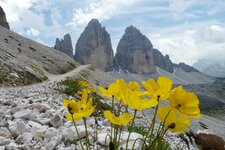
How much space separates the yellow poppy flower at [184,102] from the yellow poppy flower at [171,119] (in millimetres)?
75

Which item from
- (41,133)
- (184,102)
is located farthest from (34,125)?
(184,102)

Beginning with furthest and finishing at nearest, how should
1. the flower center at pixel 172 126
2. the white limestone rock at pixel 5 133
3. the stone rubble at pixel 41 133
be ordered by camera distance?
the white limestone rock at pixel 5 133
the stone rubble at pixel 41 133
the flower center at pixel 172 126

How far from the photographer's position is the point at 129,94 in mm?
3107

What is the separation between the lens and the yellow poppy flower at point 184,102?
3094mm

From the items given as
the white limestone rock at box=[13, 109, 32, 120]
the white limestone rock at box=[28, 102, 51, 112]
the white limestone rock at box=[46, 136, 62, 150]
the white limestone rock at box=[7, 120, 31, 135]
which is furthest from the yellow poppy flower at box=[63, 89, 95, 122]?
the white limestone rock at box=[28, 102, 51, 112]

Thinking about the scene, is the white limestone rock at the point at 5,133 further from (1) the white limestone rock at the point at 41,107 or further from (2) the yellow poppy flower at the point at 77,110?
Answer: (2) the yellow poppy flower at the point at 77,110

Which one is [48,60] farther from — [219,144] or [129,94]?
[129,94]

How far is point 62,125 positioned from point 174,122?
7039 millimetres

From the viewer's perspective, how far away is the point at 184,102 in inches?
123

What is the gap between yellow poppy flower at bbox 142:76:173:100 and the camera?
322 centimetres

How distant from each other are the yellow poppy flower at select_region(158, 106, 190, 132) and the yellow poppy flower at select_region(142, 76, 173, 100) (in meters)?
0.11

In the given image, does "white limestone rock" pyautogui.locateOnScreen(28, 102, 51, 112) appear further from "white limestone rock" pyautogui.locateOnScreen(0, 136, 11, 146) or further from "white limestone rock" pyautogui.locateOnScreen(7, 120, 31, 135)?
"white limestone rock" pyautogui.locateOnScreen(0, 136, 11, 146)

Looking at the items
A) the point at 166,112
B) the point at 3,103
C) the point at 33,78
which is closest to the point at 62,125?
the point at 3,103

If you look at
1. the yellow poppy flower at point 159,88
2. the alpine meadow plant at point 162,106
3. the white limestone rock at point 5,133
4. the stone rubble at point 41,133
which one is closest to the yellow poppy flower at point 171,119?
the alpine meadow plant at point 162,106
